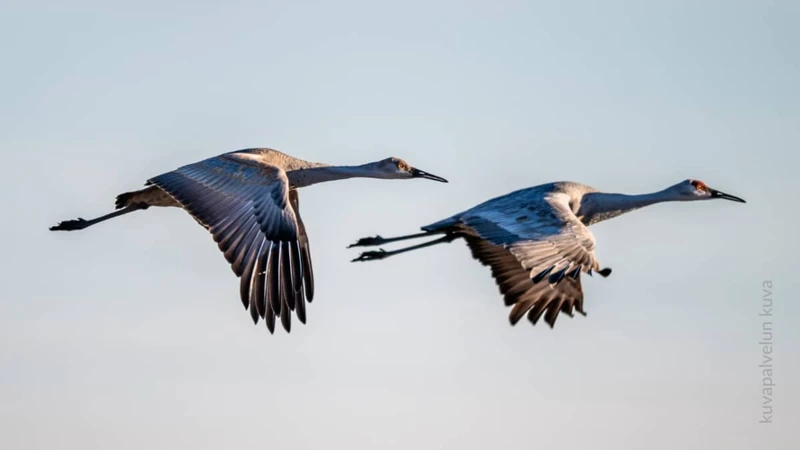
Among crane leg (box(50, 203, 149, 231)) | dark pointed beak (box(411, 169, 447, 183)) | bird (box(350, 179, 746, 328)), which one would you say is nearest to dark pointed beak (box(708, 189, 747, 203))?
bird (box(350, 179, 746, 328))

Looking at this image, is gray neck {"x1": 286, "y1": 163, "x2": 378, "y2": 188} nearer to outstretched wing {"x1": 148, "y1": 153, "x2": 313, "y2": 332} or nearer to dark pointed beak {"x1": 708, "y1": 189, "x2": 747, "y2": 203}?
outstretched wing {"x1": 148, "y1": 153, "x2": 313, "y2": 332}

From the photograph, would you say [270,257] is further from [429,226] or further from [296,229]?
[429,226]

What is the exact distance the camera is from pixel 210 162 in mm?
25359

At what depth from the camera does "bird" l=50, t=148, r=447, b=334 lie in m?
23.5

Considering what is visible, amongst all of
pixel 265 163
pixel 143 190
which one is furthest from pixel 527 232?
pixel 143 190

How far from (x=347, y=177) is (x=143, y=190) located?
2901mm

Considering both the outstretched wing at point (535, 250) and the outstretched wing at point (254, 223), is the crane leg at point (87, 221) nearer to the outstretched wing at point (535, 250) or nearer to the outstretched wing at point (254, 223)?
the outstretched wing at point (254, 223)

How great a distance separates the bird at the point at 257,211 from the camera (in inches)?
925

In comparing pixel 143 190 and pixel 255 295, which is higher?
pixel 143 190

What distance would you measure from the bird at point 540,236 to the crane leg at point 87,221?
336 centimetres

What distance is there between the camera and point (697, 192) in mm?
26016

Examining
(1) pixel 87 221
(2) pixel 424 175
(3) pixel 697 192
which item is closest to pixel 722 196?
(3) pixel 697 192

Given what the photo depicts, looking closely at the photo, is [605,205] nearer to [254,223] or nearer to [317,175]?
[317,175]

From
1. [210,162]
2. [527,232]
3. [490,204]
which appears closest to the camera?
[527,232]
